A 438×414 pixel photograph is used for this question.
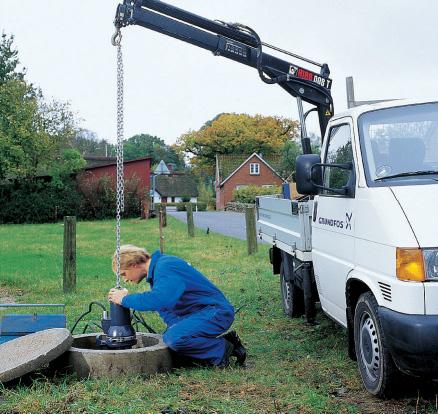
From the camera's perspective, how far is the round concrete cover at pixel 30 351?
575 centimetres

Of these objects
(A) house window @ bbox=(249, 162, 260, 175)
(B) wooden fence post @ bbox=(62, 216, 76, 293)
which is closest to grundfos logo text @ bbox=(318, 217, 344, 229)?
(B) wooden fence post @ bbox=(62, 216, 76, 293)

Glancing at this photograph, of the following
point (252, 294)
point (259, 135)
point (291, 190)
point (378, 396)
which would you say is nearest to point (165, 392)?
point (378, 396)

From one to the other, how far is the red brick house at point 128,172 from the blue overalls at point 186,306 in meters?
43.8

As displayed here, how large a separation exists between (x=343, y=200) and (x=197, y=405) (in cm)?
210

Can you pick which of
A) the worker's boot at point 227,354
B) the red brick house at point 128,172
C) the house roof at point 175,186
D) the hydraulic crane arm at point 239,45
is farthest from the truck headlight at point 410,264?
the house roof at point 175,186

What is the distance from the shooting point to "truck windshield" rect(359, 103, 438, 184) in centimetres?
560

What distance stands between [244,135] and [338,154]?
86.1 metres

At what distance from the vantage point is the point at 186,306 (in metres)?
6.63

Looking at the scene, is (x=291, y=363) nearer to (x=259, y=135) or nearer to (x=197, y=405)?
(x=197, y=405)

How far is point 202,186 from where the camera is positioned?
9712 centimetres

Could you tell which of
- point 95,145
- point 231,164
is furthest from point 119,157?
point 95,145

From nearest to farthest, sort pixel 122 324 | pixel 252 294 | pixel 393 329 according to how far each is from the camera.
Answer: pixel 393 329, pixel 122 324, pixel 252 294

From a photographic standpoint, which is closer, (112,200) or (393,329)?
(393,329)

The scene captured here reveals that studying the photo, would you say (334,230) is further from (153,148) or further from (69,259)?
(153,148)
